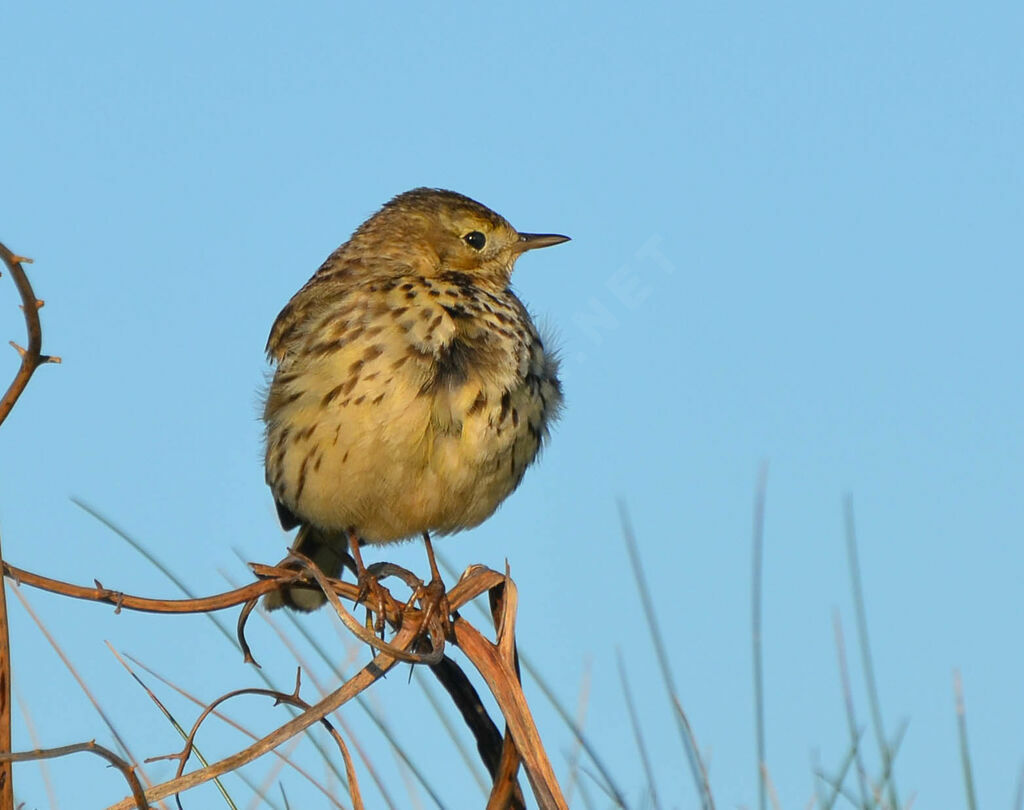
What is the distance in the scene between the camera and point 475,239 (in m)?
5.88

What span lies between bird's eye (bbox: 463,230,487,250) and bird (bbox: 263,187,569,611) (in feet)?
1.18

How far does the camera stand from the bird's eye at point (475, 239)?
5.87m

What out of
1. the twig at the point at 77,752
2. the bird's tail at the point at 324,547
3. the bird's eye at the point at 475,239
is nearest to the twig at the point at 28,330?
the twig at the point at 77,752

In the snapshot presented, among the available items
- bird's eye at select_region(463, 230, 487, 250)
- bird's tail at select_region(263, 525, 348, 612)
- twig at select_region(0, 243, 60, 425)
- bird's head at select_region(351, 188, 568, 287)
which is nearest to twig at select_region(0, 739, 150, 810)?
twig at select_region(0, 243, 60, 425)

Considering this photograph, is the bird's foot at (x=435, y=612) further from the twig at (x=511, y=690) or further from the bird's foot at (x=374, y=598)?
the bird's foot at (x=374, y=598)

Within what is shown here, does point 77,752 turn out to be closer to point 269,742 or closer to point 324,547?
point 269,742

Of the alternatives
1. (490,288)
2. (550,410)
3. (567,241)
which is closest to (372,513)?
(550,410)

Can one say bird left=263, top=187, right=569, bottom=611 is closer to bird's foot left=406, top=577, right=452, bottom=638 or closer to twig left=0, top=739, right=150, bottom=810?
bird's foot left=406, top=577, right=452, bottom=638

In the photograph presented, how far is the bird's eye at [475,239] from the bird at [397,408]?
361 mm

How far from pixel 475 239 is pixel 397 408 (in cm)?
151

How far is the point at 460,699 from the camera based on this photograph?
2588 mm

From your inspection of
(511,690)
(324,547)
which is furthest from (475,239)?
(511,690)

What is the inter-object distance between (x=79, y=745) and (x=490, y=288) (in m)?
3.75

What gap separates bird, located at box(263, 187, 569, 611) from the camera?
15.2ft
